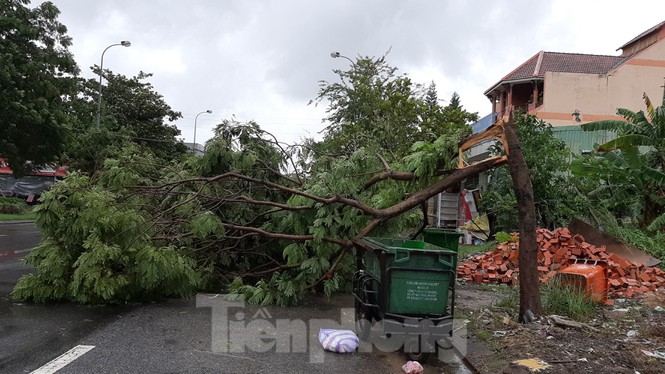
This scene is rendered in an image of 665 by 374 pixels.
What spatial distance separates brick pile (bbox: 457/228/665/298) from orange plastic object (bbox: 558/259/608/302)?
0.51 meters

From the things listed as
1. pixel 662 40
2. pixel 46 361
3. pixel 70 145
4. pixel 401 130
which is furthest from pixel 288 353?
pixel 662 40

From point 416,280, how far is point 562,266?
533 cm

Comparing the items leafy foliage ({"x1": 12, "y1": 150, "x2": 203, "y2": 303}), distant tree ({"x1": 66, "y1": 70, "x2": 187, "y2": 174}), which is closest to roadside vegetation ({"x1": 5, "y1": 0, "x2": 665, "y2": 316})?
leafy foliage ({"x1": 12, "y1": 150, "x2": 203, "y2": 303})

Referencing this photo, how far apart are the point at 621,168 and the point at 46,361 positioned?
1277 centimetres

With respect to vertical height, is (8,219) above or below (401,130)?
below

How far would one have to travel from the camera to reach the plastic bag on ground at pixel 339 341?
575cm

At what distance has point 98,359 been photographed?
205 inches

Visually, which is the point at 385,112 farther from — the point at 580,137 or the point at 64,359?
Answer: the point at 64,359

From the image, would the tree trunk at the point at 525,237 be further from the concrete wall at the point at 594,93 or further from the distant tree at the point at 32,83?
the concrete wall at the point at 594,93

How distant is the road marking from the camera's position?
15.9ft

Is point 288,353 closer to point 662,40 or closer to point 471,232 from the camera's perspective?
point 471,232

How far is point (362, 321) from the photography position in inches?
257

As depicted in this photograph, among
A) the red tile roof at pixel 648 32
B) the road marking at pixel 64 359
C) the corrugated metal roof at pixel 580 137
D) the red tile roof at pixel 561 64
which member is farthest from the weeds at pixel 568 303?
the red tile roof at pixel 648 32

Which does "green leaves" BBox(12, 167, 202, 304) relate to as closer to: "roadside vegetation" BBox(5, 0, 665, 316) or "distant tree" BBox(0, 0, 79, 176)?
"roadside vegetation" BBox(5, 0, 665, 316)
